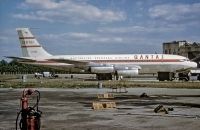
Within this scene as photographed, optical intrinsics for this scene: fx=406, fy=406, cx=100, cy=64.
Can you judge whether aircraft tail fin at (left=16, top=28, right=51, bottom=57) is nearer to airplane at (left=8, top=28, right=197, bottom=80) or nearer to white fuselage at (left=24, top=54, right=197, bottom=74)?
airplane at (left=8, top=28, right=197, bottom=80)

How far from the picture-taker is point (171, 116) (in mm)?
16203

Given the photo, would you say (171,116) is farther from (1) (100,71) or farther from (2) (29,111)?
(1) (100,71)

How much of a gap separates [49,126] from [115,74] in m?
51.3

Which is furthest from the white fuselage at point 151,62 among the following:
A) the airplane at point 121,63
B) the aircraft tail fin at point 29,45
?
the aircraft tail fin at point 29,45

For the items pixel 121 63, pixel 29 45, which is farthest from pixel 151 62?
pixel 29 45

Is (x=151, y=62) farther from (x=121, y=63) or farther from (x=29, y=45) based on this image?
(x=29, y=45)

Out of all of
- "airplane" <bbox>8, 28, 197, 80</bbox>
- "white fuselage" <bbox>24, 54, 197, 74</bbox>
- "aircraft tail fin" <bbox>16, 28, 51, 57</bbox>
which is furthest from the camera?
"aircraft tail fin" <bbox>16, 28, 51, 57</bbox>

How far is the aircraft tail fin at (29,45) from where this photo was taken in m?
73.9

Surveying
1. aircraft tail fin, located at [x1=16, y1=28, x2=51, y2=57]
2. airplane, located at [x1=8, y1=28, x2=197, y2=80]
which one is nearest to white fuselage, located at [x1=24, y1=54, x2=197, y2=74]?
airplane, located at [x1=8, y1=28, x2=197, y2=80]

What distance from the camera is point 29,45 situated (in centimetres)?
7425

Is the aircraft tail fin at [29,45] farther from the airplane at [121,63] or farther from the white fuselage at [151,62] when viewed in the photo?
the white fuselage at [151,62]

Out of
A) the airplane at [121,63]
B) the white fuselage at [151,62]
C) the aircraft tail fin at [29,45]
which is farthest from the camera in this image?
the aircraft tail fin at [29,45]

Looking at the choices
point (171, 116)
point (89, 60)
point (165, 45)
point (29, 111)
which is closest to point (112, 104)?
point (171, 116)

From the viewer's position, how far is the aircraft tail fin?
2911 inches
